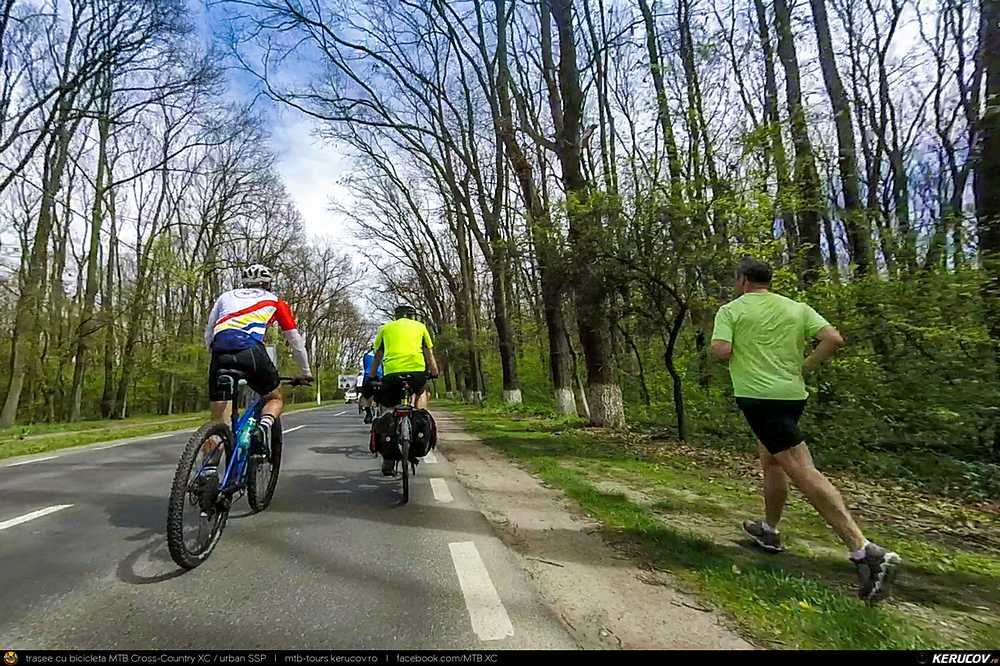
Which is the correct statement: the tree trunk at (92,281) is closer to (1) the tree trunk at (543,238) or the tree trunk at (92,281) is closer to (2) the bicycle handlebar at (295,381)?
(1) the tree trunk at (543,238)

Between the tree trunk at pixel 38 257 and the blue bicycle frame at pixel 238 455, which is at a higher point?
the tree trunk at pixel 38 257

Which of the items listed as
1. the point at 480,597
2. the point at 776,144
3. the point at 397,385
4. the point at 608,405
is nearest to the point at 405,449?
the point at 397,385

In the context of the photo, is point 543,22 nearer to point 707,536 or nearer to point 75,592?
point 707,536

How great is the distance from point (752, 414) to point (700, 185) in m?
5.94

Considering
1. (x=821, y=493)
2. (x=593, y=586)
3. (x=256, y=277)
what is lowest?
(x=593, y=586)

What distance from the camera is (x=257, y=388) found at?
14.3ft

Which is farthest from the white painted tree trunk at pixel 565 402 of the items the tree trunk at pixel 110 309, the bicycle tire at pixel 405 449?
the tree trunk at pixel 110 309

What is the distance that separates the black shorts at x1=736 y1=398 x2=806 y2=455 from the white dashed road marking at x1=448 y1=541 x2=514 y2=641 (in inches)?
74.3

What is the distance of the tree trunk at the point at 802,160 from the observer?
32.1 feet

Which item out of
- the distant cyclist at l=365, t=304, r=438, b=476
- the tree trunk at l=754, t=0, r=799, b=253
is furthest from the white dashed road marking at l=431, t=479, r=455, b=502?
the tree trunk at l=754, t=0, r=799, b=253

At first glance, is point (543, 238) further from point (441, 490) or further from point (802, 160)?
point (441, 490)

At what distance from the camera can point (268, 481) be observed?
4.99 meters

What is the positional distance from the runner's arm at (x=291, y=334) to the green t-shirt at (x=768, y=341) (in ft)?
10.5

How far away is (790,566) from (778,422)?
93cm
